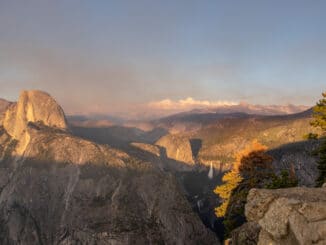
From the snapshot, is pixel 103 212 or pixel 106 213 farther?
pixel 103 212

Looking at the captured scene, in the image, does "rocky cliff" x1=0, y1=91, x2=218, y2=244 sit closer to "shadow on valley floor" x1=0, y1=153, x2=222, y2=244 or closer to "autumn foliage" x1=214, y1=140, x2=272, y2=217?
"shadow on valley floor" x1=0, y1=153, x2=222, y2=244

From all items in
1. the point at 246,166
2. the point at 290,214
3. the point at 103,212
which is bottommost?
the point at 103,212

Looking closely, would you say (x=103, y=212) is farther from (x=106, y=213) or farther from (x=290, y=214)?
(x=290, y=214)

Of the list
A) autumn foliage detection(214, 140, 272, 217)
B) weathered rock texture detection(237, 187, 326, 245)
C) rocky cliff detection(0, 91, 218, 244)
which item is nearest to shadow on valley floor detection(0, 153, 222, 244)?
rocky cliff detection(0, 91, 218, 244)

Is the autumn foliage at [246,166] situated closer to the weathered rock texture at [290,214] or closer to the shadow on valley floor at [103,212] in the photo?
the weathered rock texture at [290,214]

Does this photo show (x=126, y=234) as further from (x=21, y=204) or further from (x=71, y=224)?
(x=21, y=204)

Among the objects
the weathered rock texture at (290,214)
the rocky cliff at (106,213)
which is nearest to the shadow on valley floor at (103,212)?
the rocky cliff at (106,213)

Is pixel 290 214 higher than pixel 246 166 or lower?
higher

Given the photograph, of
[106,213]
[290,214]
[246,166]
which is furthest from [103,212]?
[290,214]
